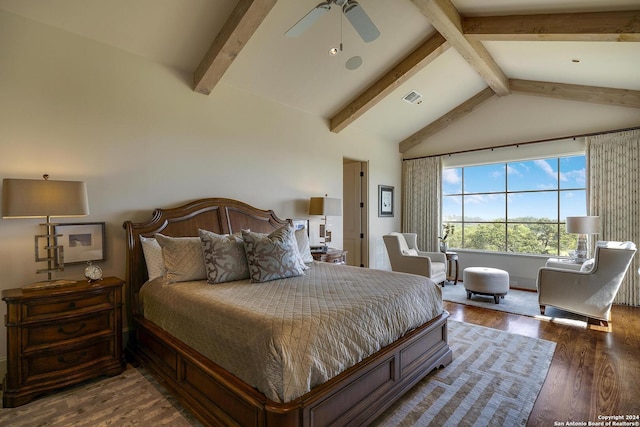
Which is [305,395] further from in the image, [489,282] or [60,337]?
[489,282]

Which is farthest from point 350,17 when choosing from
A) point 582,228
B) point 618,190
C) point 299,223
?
point 618,190

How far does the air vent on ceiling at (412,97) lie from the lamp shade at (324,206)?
218cm

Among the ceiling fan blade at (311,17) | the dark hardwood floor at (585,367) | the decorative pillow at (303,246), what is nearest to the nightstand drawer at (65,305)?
the decorative pillow at (303,246)

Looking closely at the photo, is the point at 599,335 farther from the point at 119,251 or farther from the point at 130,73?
the point at 130,73

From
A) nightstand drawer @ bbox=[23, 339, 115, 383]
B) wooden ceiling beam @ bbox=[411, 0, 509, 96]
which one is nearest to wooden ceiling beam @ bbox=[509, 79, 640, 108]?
wooden ceiling beam @ bbox=[411, 0, 509, 96]

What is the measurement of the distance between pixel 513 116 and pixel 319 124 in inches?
140

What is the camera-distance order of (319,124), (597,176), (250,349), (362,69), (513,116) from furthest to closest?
(513,116)
(319,124)
(597,176)
(362,69)
(250,349)

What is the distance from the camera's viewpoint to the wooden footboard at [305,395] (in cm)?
156

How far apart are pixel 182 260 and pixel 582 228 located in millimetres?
5167

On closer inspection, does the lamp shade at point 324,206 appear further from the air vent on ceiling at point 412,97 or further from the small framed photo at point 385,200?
the air vent on ceiling at point 412,97

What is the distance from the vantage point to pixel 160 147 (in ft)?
10.9

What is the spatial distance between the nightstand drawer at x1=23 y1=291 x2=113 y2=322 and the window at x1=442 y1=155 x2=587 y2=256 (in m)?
6.11

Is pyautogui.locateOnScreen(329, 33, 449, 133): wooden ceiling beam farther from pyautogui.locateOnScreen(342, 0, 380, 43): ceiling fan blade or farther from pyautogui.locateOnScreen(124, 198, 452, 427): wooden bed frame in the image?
pyautogui.locateOnScreen(124, 198, 452, 427): wooden bed frame

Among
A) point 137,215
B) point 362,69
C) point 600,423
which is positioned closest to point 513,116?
point 362,69
